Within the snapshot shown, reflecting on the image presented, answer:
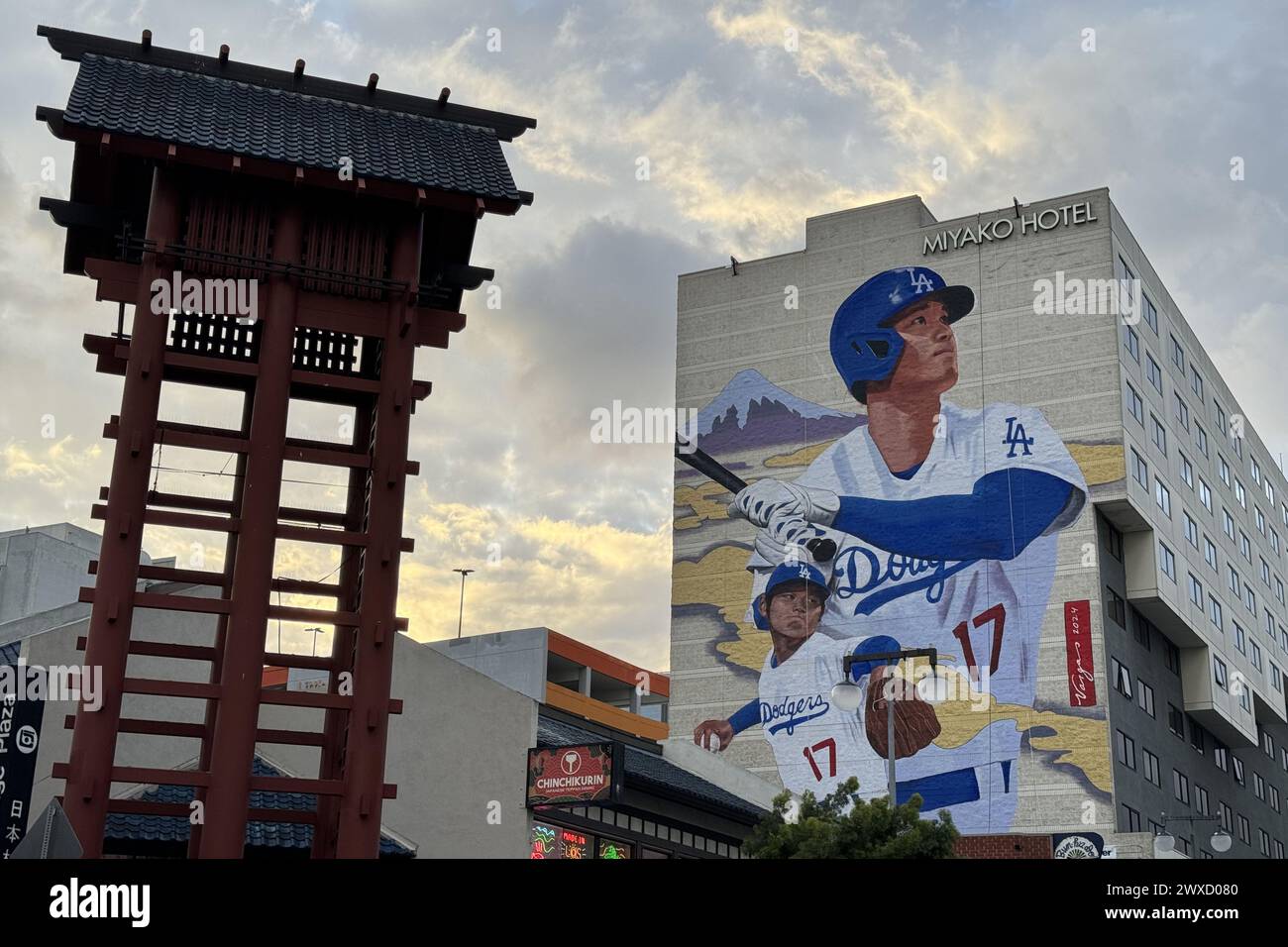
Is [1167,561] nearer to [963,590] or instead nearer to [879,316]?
[963,590]

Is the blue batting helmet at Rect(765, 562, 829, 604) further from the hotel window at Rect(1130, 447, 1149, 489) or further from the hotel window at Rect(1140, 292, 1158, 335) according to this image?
the hotel window at Rect(1140, 292, 1158, 335)

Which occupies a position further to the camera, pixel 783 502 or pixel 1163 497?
pixel 783 502

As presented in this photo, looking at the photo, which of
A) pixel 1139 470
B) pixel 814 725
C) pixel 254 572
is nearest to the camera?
pixel 254 572

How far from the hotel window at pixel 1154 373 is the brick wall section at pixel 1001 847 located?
95.8 feet

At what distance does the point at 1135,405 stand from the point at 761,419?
69.3ft

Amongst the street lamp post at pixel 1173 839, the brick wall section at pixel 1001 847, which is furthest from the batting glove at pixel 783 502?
the street lamp post at pixel 1173 839

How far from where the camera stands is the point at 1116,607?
82.8m

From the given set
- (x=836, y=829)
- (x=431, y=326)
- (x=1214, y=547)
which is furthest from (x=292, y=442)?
(x=1214, y=547)

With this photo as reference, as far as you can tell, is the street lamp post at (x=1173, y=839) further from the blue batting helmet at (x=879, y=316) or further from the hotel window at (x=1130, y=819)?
the blue batting helmet at (x=879, y=316)

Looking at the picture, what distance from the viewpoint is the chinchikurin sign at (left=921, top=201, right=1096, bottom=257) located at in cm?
8662
